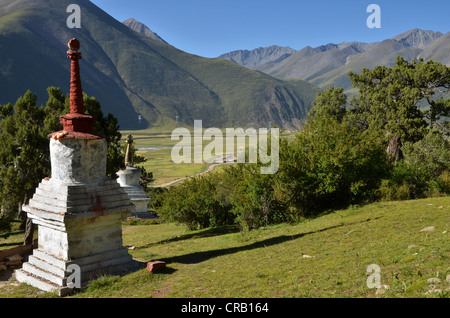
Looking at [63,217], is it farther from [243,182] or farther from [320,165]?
[320,165]

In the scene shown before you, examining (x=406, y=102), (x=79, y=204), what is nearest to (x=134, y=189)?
(x=79, y=204)

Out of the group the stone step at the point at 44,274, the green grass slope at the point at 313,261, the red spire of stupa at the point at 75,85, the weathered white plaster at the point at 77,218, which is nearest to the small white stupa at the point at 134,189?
the green grass slope at the point at 313,261

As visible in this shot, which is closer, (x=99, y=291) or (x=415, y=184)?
(x=99, y=291)

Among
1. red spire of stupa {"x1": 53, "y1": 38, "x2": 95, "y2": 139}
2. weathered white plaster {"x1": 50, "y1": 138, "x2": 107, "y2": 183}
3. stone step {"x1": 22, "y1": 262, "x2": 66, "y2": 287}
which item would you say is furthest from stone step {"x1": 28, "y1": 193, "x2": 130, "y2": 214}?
red spire of stupa {"x1": 53, "y1": 38, "x2": 95, "y2": 139}

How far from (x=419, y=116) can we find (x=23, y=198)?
33756 millimetres

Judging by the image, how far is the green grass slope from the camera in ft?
28.6

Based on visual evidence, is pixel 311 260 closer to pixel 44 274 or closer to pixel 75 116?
pixel 44 274

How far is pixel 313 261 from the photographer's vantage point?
1148cm

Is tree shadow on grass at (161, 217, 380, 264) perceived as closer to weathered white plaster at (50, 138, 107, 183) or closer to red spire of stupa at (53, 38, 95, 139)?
weathered white plaster at (50, 138, 107, 183)

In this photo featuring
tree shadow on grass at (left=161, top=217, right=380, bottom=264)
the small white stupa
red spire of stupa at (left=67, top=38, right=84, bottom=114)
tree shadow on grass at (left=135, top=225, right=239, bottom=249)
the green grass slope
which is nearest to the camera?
the green grass slope

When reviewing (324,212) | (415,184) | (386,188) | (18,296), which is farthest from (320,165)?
(18,296)

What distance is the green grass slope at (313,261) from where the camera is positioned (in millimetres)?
8727

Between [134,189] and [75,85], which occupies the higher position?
[75,85]

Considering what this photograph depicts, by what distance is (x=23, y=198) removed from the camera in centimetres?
2483
